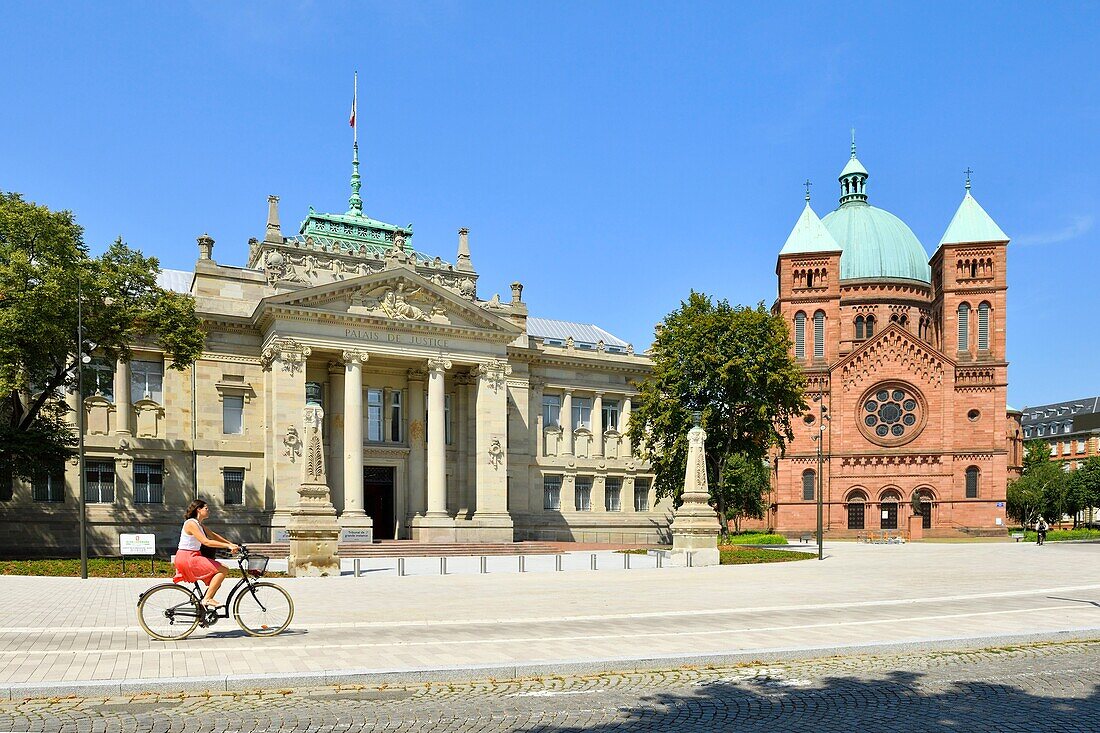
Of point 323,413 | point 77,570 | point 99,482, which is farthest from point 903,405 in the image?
point 77,570

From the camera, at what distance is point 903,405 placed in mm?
83062

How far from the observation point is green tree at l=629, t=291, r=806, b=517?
4825cm

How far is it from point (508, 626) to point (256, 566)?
14.1 ft

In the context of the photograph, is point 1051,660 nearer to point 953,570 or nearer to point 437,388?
point 953,570

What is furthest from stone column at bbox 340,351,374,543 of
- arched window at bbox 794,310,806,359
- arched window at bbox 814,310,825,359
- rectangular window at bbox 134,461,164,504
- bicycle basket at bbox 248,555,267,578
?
arched window at bbox 814,310,825,359

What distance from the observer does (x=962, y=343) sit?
85.9 metres

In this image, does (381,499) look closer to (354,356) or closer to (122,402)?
(354,356)

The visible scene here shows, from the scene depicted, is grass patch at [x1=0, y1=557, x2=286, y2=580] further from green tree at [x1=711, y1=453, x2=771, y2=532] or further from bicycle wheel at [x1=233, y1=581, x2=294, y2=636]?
green tree at [x1=711, y1=453, x2=771, y2=532]

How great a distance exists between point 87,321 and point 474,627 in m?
27.3

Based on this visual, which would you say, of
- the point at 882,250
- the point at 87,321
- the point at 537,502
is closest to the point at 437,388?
the point at 537,502

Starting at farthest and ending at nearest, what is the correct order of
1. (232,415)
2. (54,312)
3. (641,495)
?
(641,495), (232,415), (54,312)

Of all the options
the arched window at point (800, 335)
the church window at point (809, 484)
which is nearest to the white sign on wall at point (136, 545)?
the church window at point (809, 484)

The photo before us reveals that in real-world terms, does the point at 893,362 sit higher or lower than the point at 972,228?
lower

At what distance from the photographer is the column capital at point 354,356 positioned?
48594 millimetres
